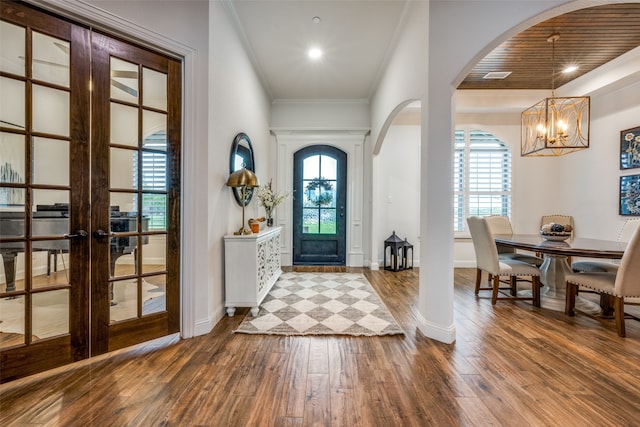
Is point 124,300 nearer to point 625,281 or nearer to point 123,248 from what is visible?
point 123,248

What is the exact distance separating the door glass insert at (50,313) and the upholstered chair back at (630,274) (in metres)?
4.55

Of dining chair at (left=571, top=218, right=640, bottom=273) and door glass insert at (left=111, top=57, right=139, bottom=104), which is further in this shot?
dining chair at (left=571, top=218, right=640, bottom=273)

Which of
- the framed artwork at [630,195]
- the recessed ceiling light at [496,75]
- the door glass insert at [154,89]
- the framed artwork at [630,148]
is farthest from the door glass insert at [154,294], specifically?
the framed artwork at [630,148]

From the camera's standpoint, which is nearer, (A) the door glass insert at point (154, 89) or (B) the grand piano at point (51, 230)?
(B) the grand piano at point (51, 230)

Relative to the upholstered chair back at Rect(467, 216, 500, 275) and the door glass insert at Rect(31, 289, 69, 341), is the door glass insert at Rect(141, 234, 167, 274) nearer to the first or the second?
the door glass insert at Rect(31, 289, 69, 341)

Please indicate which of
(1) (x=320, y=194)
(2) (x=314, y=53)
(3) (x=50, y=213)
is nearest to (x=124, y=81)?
(3) (x=50, y=213)

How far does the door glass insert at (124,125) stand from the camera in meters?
2.14

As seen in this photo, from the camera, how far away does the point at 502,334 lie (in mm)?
2543

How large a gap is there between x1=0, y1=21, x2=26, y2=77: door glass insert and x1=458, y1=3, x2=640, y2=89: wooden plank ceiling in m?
4.66

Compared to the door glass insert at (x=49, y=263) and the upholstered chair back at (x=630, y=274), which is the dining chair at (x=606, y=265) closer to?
the upholstered chair back at (x=630, y=274)

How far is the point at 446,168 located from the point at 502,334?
1.62m

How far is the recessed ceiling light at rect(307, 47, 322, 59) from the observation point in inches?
144

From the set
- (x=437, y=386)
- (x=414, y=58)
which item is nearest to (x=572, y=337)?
(x=437, y=386)

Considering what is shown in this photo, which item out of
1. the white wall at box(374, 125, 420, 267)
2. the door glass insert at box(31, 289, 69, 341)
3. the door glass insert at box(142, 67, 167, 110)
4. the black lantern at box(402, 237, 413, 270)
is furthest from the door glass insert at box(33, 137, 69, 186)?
the black lantern at box(402, 237, 413, 270)
